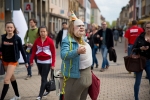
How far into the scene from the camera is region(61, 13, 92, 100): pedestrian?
3.74m

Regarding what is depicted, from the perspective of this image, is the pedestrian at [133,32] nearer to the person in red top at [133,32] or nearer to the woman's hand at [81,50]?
the person in red top at [133,32]

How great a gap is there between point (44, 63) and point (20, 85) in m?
2.01

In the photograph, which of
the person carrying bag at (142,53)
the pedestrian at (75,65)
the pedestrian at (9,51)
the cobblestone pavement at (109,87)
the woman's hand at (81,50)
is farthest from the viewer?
the cobblestone pavement at (109,87)

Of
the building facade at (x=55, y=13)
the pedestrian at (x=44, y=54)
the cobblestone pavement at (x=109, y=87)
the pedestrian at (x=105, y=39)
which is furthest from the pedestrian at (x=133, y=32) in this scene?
the building facade at (x=55, y=13)

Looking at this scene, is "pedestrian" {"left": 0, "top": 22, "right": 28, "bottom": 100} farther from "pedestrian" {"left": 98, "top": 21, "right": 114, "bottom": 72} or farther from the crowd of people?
"pedestrian" {"left": 98, "top": 21, "right": 114, "bottom": 72}

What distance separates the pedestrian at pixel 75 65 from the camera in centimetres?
374

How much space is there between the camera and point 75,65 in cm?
375

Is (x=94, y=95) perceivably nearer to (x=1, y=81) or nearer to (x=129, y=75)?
(x=1, y=81)

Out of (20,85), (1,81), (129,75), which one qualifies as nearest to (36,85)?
(20,85)

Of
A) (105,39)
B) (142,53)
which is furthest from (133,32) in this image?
(142,53)

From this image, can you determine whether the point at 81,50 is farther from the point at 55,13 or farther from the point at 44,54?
the point at 55,13

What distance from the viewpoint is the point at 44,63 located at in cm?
614

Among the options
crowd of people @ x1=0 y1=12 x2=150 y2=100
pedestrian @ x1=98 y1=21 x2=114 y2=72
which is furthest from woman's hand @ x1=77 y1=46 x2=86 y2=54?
pedestrian @ x1=98 y1=21 x2=114 y2=72

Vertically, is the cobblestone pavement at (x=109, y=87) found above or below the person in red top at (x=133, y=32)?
below
